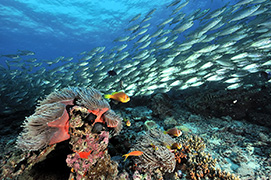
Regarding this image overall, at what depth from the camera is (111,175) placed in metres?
2.35

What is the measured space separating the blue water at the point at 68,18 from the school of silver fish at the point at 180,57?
887 inches

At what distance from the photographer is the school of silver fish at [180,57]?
6.65 metres

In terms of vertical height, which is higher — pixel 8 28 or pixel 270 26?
pixel 8 28

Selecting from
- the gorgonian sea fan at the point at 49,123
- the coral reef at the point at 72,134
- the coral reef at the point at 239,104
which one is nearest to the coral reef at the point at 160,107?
the coral reef at the point at 239,104

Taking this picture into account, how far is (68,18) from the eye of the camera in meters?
31.4

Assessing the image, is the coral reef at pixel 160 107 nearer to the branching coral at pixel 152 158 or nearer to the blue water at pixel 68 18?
the branching coral at pixel 152 158

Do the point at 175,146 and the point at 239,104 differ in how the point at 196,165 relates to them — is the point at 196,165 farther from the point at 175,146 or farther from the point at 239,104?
the point at 239,104

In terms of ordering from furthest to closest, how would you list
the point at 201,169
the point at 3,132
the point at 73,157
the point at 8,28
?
the point at 8,28 < the point at 3,132 < the point at 201,169 < the point at 73,157

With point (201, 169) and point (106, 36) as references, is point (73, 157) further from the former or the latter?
point (106, 36)

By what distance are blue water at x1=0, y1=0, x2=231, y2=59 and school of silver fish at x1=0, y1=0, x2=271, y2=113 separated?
22.5 m

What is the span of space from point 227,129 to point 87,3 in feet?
116

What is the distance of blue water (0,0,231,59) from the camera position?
→ 26641mm

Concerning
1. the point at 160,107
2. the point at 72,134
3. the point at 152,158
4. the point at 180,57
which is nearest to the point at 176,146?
the point at 152,158

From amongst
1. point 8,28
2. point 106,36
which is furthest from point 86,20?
point 8,28
